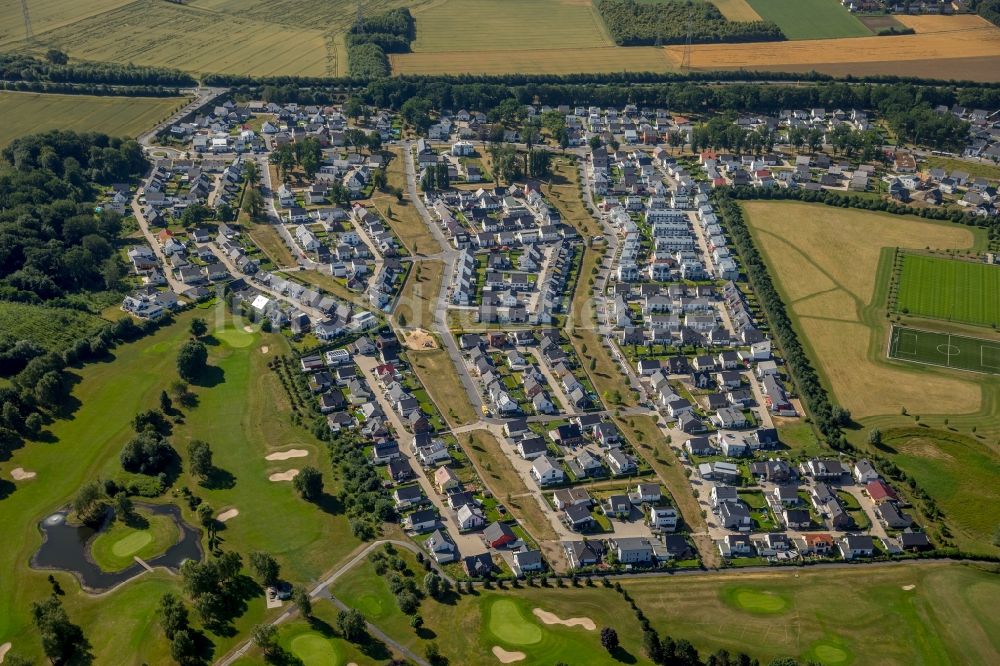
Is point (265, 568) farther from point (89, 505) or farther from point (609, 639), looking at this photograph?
point (609, 639)

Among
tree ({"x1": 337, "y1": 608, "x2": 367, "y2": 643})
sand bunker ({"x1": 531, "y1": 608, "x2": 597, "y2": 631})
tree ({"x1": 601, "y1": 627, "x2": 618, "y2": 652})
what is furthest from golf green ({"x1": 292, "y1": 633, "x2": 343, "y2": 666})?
tree ({"x1": 601, "y1": 627, "x2": 618, "y2": 652})

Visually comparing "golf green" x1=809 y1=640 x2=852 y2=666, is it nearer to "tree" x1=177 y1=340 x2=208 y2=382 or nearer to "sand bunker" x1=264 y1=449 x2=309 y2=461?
"sand bunker" x1=264 y1=449 x2=309 y2=461

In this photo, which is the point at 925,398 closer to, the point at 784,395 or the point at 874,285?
the point at 784,395

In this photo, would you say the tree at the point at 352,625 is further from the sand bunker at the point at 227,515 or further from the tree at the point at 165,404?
the tree at the point at 165,404

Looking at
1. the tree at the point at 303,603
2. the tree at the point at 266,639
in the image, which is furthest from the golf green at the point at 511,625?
the tree at the point at 266,639

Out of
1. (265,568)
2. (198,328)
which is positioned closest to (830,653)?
(265,568)

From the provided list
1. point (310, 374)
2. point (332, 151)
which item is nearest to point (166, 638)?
point (310, 374)
